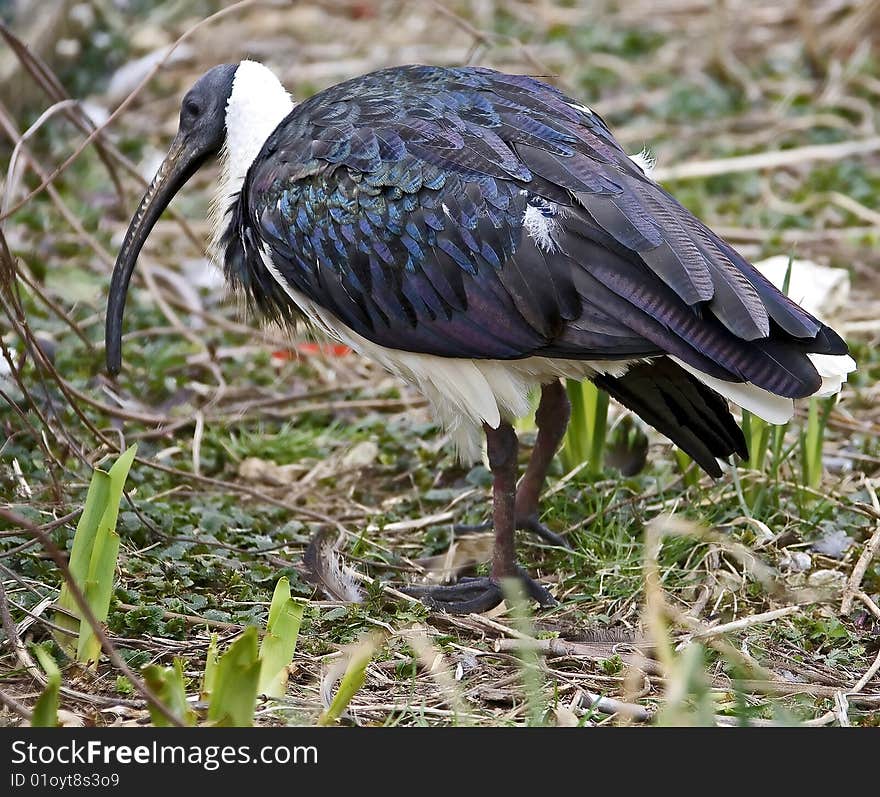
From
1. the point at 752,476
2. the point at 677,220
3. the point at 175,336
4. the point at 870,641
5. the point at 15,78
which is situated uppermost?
the point at 15,78

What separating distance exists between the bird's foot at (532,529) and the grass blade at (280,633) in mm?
1447

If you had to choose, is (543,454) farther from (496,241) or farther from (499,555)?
(496,241)

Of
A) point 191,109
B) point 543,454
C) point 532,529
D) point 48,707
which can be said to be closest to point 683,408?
point 543,454

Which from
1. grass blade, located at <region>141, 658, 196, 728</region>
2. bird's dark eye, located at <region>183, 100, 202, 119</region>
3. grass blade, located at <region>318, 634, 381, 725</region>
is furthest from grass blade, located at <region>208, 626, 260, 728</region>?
bird's dark eye, located at <region>183, 100, 202, 119</region>

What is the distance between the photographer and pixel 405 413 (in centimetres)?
601

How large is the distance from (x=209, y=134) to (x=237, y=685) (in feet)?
7.75

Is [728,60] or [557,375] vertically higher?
[728,60]

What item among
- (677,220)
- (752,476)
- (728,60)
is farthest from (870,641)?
(728,60)

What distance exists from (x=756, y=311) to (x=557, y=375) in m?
0.78

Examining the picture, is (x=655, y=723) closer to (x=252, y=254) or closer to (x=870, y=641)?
(x=870, y=641)

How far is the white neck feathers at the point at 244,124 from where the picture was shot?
4809 mm

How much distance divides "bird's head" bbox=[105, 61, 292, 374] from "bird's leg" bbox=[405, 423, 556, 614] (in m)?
1.35

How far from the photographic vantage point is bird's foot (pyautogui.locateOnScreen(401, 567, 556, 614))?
447 cm
